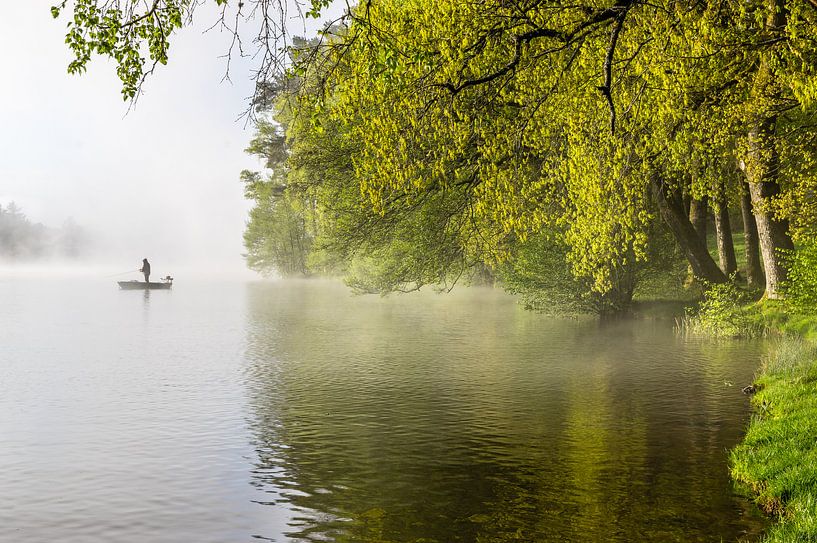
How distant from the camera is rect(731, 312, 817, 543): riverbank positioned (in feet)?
30.3

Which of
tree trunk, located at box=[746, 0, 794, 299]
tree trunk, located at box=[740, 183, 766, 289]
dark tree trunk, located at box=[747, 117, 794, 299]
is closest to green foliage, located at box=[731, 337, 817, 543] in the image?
tree trunk, located at box=[746, 0, 794, 299]

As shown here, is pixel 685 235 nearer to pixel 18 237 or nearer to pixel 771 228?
pixel 771 228

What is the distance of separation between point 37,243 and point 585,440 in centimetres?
20554

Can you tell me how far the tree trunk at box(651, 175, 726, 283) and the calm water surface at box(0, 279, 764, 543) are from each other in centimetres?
294

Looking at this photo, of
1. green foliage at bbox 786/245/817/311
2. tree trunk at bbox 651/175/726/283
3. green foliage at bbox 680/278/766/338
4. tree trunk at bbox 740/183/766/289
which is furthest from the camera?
tree trunk at bbox 740/183/766/289

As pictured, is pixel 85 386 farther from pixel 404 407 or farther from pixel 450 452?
pixel 450 452

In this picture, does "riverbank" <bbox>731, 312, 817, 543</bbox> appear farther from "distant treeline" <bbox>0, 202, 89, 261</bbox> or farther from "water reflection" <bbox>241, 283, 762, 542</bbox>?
"distant treeline" <bbox>0, 202, 89, 261</bbox>

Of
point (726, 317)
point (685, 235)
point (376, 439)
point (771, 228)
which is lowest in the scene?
point (376, 439)

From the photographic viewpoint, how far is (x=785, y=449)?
11555 mm

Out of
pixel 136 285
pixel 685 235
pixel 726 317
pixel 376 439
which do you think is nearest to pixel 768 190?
pixel 685 235

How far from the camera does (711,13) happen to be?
44.4ft

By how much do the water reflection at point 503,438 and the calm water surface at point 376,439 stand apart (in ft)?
0.16

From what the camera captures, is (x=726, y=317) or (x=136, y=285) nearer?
(x=726, y=317)

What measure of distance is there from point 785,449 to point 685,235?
19.0 m
